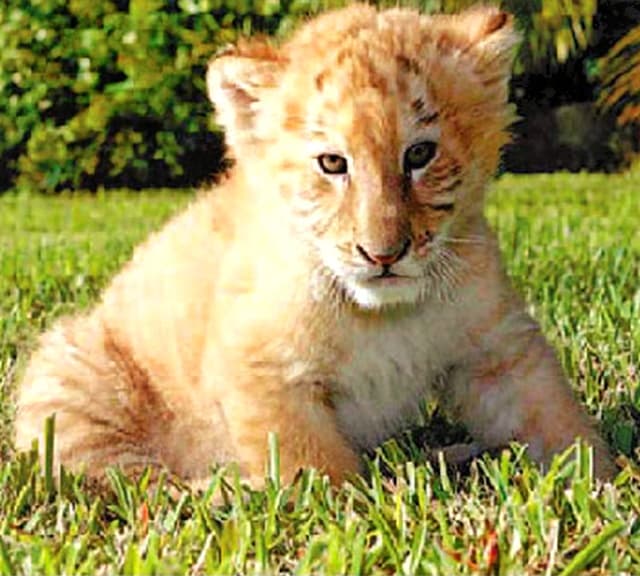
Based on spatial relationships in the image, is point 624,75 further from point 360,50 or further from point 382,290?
point 382,290

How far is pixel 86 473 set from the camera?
11.8 feet

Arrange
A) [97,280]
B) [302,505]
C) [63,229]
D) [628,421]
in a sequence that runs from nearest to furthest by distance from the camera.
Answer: [302,505] < [628,421] < [97,280] < [63,229]

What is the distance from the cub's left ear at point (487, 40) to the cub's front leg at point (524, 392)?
20.5 inches

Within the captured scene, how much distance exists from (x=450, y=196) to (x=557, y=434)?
23.4 inches

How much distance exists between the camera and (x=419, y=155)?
3.29 m

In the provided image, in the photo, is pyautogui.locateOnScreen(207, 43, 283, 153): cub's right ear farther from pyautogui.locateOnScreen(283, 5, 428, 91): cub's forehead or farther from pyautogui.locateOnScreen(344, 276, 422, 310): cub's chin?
pyautogui.locateOnScreen(344, 276, 422, 310): cub's chin

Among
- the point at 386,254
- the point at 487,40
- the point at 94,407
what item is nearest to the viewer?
the point at 386,254

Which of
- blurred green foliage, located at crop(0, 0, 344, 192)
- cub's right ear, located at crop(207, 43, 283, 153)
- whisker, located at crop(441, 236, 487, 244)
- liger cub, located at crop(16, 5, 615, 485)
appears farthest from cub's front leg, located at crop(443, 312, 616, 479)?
blurred green foliage, located at crop(0, 0, 344, 192)

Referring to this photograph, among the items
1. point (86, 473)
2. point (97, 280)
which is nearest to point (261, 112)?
point (86, 473)

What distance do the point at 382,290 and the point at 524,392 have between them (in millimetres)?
488

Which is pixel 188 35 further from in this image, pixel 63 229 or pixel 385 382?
pixel 385 382

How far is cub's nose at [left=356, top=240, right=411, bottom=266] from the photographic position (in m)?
3.22

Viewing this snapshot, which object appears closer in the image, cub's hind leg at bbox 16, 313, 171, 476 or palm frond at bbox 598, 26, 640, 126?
cub's hind leg at bbox 16, 313, 171, 476

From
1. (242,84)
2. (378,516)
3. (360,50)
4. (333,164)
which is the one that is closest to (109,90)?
(242,84)
